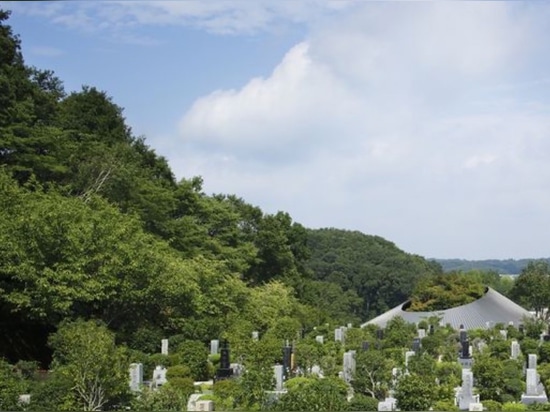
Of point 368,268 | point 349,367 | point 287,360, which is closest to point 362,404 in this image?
point 349,367

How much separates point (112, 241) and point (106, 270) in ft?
2.42

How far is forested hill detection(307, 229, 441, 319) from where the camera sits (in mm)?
68544

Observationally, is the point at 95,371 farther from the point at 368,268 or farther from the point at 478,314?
the point at 368,268

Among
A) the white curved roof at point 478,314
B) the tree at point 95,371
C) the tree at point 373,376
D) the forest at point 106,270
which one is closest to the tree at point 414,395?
the forest at point 106,270

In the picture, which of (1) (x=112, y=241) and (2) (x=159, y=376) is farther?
(1) (x=112, y=241)

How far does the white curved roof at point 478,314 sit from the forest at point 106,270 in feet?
11.8

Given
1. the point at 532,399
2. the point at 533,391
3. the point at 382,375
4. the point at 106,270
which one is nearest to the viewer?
the point at 532,399

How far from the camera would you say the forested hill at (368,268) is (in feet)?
225

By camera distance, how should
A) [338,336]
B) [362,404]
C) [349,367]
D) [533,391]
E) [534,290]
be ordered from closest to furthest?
[362,404] → [533,391] → [349,367] → [338,336] → [534,290]

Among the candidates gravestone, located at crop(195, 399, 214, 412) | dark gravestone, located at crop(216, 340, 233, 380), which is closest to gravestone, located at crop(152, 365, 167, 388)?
dark gravestone, located at crop(216, 340, 233, 380)

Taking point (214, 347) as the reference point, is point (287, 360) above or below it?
below

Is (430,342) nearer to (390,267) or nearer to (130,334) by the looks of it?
(130,334)

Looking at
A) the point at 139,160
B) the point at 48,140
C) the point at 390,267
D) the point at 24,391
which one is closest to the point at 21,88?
the point at 48,140

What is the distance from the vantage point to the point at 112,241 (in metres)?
19.3
